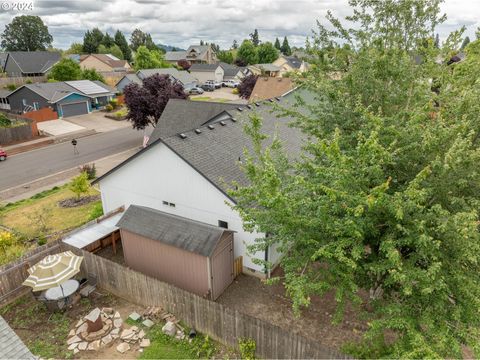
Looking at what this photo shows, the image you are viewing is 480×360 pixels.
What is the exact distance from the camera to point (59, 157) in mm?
29969

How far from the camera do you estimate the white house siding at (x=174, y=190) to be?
1358 cm

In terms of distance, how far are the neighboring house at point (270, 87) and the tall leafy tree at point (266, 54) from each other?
72614mm

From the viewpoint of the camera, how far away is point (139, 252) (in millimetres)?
14078

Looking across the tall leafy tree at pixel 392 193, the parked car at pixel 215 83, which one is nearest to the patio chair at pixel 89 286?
the tall leafy tree at pixel 392 193

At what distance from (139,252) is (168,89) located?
2224 centimetres

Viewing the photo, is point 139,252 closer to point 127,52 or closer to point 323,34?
point 323,34

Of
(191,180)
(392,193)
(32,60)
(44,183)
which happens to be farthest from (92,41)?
(392,193)

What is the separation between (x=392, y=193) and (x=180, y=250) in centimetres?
816

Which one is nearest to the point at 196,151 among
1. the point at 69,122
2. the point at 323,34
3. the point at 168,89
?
the point at 323,34

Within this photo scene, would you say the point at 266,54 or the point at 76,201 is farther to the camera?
the point at 266,54

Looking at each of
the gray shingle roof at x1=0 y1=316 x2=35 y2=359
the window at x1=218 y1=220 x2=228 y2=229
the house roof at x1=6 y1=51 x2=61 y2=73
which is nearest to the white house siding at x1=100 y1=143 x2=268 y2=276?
the window at x1=218 y1=220 x2=228 y2=229

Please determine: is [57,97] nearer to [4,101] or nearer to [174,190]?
[4,101]

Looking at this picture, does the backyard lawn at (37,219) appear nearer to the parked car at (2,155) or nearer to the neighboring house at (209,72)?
the parked car at (2,155)

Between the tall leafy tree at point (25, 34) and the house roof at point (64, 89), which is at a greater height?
the tall leafy tree at point (25, 34)
